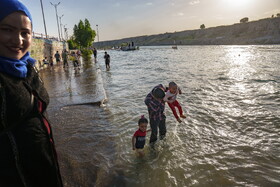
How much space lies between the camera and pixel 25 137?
4.94 ft

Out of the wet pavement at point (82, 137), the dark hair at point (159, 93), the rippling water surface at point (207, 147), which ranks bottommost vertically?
the rippling water surface at point (207, 147)

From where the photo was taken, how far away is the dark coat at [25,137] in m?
1.39

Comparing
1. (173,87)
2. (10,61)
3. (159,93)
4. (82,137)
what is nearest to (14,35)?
(10,61)

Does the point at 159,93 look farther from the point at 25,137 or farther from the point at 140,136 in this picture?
the point at 25,137

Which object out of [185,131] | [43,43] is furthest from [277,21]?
[185,131]

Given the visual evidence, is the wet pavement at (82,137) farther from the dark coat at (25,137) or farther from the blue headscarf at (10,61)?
the blue headscarf at (10,61)

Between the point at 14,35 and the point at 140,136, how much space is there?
132 inches

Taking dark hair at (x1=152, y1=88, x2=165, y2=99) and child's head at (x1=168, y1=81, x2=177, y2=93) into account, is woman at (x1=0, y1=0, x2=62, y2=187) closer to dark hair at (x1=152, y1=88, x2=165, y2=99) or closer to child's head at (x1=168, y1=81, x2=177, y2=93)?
dark hair at (x1=152, y1=88, x2=165, y2=99)

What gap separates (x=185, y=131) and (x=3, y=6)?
5417mm

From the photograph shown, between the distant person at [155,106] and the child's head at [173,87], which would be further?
the child's head at [173,87]

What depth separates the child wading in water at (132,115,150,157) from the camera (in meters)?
4.26

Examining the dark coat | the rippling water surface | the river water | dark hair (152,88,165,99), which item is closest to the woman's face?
the dark coat

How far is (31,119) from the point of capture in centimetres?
158

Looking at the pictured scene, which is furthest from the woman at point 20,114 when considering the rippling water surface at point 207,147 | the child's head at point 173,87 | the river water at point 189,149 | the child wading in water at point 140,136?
the child's head at point 173,87
